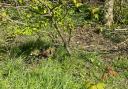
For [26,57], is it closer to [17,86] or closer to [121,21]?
[17,86]

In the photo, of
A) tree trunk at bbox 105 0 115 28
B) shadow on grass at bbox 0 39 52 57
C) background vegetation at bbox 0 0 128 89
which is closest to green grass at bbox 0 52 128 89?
background vegetation at bbox 0 0 128 89

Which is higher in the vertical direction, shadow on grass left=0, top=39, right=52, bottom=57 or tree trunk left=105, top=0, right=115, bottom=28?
shadow on grass left=0, top=39, right=52, bottom=57

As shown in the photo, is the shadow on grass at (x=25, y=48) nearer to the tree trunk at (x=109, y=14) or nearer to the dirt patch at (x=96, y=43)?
the dirt patch at (x=96, y=43)

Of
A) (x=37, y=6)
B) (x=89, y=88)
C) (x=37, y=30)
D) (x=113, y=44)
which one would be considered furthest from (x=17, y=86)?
(x=113, y=44)

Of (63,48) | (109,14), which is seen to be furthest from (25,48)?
(109,14)

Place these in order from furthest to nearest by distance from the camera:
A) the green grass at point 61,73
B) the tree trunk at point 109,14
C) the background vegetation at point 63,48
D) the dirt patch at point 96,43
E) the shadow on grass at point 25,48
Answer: the tree trunk at point 109,14 < the dirt patch at point 96,43 < the shadow on grass at point 25,48 < the background vegetation at point 63,48 < the green grass at point 61,73

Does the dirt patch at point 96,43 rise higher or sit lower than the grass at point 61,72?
lower

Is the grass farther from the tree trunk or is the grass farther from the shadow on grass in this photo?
the tree trunk

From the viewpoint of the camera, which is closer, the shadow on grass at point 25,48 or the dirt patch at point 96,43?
the shadow on grass at point 25,48

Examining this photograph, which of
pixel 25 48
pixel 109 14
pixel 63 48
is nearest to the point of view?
pixel 63 48

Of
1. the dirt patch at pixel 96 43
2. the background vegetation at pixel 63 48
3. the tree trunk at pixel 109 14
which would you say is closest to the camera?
the background vegetation at pixel 63 48

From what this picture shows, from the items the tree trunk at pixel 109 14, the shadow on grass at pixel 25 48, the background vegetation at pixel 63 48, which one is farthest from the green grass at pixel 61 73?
the tree trunk at pixel 109 14

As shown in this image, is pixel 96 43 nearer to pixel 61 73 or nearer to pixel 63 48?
pixel 63 48

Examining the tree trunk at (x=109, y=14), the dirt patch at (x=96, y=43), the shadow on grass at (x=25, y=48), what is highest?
the shadow on grass at (x=25, y=48)
